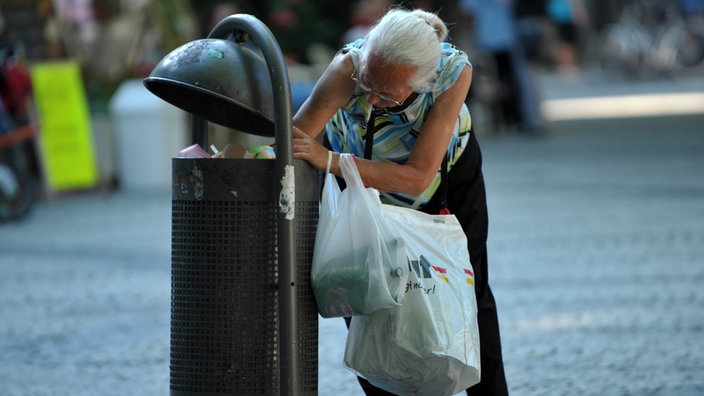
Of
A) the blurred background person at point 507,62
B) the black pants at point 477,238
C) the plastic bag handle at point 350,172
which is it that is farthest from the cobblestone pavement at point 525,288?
the blurred background person at point 507,62

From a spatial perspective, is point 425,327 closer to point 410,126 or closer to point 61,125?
point 410,126

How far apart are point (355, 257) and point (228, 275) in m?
0.38

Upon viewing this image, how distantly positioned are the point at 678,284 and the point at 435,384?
3881 mm

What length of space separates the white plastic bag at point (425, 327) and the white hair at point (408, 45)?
44 cm

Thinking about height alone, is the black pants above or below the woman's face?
below

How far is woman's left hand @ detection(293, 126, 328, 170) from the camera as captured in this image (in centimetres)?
390

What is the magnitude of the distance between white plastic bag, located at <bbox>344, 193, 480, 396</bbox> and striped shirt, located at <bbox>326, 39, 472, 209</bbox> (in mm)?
209

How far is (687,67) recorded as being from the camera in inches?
1101

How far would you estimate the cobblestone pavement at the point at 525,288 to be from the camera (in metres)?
5.71

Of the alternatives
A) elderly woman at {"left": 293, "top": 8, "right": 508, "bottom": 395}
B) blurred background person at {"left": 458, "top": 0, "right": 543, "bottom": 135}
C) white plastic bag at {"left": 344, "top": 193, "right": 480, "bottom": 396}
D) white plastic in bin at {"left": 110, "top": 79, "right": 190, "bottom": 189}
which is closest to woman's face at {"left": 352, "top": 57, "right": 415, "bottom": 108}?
elderly woman at {"left": 293, "top": 8, "right": 508, "bottom": 395}

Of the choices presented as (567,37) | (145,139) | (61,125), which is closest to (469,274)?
(61,125)

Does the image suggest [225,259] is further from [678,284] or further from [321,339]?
[678,284]

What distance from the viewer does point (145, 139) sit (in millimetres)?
13961

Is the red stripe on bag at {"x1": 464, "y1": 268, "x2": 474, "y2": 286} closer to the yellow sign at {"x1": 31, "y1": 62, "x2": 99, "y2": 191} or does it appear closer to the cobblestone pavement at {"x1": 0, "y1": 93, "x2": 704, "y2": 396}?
the cobblestone pavement at {"x1": 0, "y1": 93, "x2": 704, "y2": 396}
